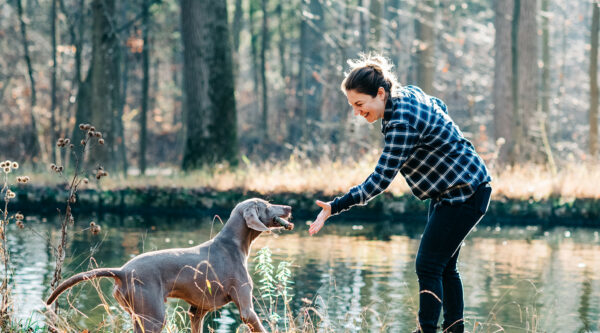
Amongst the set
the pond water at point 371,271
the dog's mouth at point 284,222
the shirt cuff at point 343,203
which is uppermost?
the shirt cuff at point 343,203

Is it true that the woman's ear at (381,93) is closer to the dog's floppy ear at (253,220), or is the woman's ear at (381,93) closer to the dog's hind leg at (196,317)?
the dog's floppy ear at (253,220)

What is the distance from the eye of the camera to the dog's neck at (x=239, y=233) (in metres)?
5.11

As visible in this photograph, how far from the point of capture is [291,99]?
1596 inches

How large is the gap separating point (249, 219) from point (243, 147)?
102 ft

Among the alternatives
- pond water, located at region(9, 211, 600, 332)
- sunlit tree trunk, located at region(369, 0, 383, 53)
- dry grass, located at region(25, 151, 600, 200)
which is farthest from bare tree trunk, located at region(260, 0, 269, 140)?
pond water, located at region(9, 211, 600, 332)

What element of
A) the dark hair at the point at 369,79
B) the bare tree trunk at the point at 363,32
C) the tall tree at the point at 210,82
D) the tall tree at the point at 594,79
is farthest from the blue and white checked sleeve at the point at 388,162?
the bare tree trunk at the point at 363,32

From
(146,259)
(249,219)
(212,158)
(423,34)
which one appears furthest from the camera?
(423,34)

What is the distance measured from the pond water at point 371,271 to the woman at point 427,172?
499mm

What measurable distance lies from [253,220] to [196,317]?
2.26 ft

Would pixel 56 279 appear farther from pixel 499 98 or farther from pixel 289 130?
pixel 289 130

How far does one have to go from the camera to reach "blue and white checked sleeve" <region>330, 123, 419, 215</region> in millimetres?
4590

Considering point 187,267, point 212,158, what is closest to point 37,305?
point 187,267

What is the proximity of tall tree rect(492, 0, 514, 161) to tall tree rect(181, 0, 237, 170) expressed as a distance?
6553mm

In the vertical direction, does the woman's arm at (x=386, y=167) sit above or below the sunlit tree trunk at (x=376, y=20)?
below
